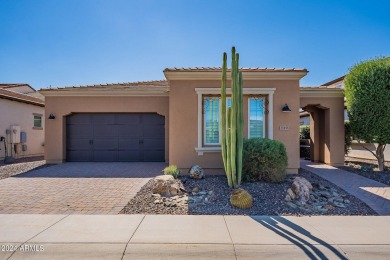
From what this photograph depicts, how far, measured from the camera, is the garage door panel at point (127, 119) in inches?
470

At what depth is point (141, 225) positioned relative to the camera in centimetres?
445

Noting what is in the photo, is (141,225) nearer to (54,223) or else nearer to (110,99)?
(54,223)

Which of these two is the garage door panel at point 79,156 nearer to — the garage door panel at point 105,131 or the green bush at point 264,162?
the garage door panel at point 105,131

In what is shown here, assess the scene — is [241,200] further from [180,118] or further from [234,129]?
[180,118]

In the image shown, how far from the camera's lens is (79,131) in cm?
1198

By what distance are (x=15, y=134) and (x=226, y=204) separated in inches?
543

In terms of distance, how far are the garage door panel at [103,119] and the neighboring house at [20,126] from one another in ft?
18.0

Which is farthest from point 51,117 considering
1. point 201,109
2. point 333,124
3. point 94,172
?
point 333,124

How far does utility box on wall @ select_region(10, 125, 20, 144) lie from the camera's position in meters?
13.2

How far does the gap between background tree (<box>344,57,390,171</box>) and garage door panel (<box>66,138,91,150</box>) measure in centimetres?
1254

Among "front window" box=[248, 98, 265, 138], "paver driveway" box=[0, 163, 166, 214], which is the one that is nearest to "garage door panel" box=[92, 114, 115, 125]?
"paver driveway" box=[0, 163, 166, 214]

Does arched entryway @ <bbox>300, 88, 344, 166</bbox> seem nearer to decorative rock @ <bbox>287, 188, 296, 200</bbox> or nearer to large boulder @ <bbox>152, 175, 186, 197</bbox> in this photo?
decorative rock @ <bbox>287, 188, 296, 200</bbox>

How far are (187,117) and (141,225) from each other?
4.80 meters

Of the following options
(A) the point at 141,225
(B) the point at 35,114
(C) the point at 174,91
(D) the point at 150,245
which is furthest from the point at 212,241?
(B) the point at 35,114
